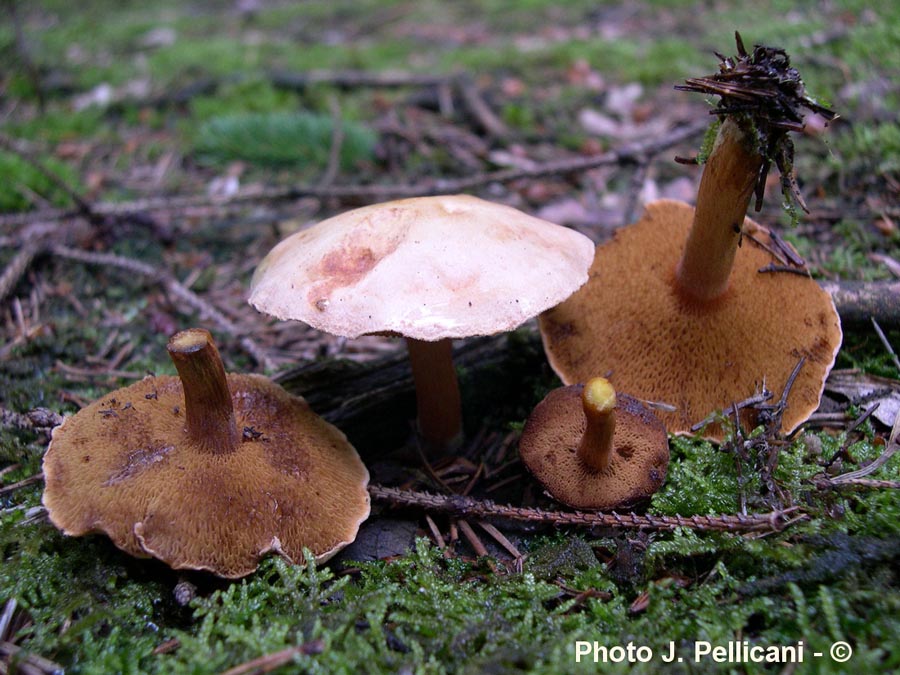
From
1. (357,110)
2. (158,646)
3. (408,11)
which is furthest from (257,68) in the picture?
(158,646)

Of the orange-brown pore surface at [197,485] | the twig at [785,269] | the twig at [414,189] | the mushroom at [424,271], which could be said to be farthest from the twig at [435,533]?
the twig at [414,189]

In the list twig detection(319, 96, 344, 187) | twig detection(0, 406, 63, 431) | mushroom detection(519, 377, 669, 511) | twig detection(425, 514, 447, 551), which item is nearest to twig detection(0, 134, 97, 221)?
twig detection(319, 96, 344, 187)

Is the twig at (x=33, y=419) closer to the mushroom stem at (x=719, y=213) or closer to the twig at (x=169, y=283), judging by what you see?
the twig at (x=169, y=283)

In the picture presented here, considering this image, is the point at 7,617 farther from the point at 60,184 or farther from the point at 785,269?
the point at 785,269

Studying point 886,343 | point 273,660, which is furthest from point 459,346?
point 886,343

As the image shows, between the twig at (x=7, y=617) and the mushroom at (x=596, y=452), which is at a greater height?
the mushroom at (x=596, y=452)

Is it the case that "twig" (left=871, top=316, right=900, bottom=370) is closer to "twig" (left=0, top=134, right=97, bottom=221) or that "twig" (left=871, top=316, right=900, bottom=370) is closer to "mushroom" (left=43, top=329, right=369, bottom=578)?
"mushroom" (left=43, top=329, right=369, bottom=578)
